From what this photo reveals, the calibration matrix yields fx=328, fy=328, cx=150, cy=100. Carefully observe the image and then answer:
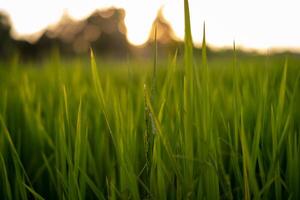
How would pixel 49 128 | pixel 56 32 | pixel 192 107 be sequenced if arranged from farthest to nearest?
pixel 56 32 → pixel 49 128 → pixel 192 107

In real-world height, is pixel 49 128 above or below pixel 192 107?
below

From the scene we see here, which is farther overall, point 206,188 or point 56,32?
point 56,32

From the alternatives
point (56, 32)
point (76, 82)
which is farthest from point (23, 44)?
point (76, 82)

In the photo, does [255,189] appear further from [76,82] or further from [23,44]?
[23,44]

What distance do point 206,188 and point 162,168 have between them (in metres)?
0.07

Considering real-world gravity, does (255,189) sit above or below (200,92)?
below

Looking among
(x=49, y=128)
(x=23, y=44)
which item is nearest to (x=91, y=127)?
(x=49, y=128)

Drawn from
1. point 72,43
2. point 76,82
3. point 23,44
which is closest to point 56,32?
point 72,43

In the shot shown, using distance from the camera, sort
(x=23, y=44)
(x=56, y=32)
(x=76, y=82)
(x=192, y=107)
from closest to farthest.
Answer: (x=192, y=107), (x=76, y=82), (x=23, y=44), (x=56, y=32)

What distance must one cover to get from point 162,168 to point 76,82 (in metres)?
0.72

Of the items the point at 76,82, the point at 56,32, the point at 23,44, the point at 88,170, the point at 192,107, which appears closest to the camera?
the point at 192,107

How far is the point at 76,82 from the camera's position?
116cm

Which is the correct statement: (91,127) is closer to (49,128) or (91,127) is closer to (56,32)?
(49,128)

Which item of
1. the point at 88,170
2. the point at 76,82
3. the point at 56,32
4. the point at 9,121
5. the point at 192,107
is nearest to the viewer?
the point at 192,107
